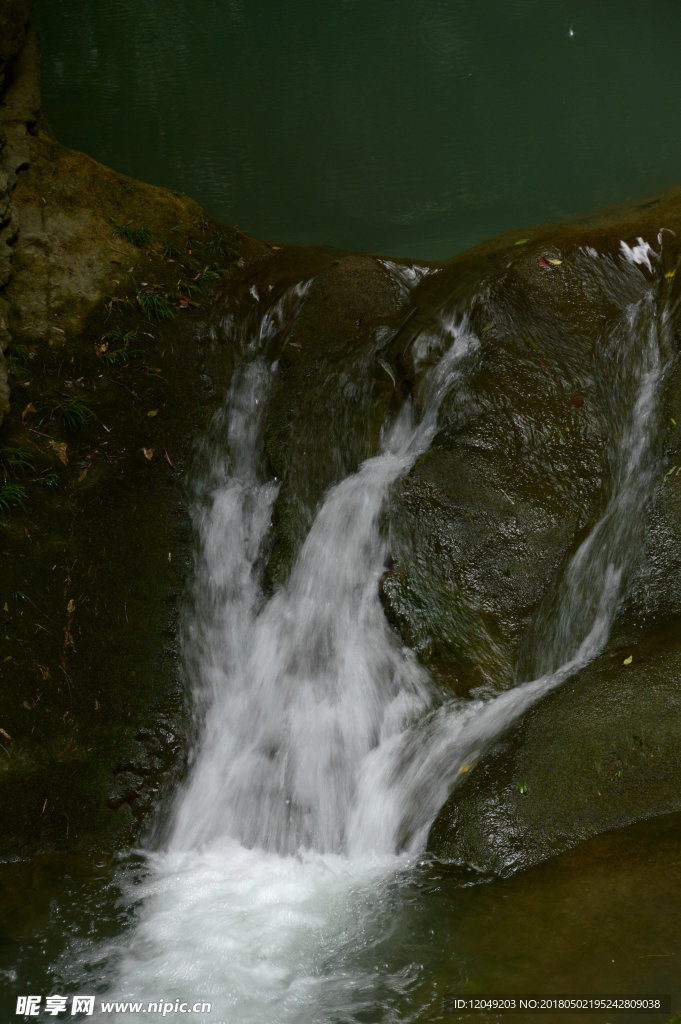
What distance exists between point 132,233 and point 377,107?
4.31m

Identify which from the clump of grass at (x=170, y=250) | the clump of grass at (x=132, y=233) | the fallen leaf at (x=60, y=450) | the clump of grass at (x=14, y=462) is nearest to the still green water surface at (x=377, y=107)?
the clump of grass at (x=170, y=250)

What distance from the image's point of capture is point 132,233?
6.05 m

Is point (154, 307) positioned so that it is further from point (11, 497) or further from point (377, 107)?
point (377, 107)

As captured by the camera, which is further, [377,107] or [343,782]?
[377,107]

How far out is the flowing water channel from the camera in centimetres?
302

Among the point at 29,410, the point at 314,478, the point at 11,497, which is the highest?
the point at 29,410

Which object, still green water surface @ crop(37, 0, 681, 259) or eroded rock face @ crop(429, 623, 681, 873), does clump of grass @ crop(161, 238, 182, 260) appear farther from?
A: eroded rock face @ crop(429, 623, 681, 873)

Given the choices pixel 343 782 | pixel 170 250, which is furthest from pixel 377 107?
pixel 343 782

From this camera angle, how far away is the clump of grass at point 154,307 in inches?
226

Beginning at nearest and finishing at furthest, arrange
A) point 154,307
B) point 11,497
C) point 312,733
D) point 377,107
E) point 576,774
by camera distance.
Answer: point 576,774 → point 312,733 → point 11,497 → point 154,307 → point 377,107

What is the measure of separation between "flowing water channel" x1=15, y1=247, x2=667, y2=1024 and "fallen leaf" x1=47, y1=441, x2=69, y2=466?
0.86 metres

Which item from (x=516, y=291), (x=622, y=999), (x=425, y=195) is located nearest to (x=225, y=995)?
(x=622, y=999)

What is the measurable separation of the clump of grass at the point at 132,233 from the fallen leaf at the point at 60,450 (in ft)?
6.11

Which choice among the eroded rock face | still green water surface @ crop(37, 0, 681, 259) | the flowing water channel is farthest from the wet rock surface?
still green water surface @ crop(37, 0, 681, 259)
